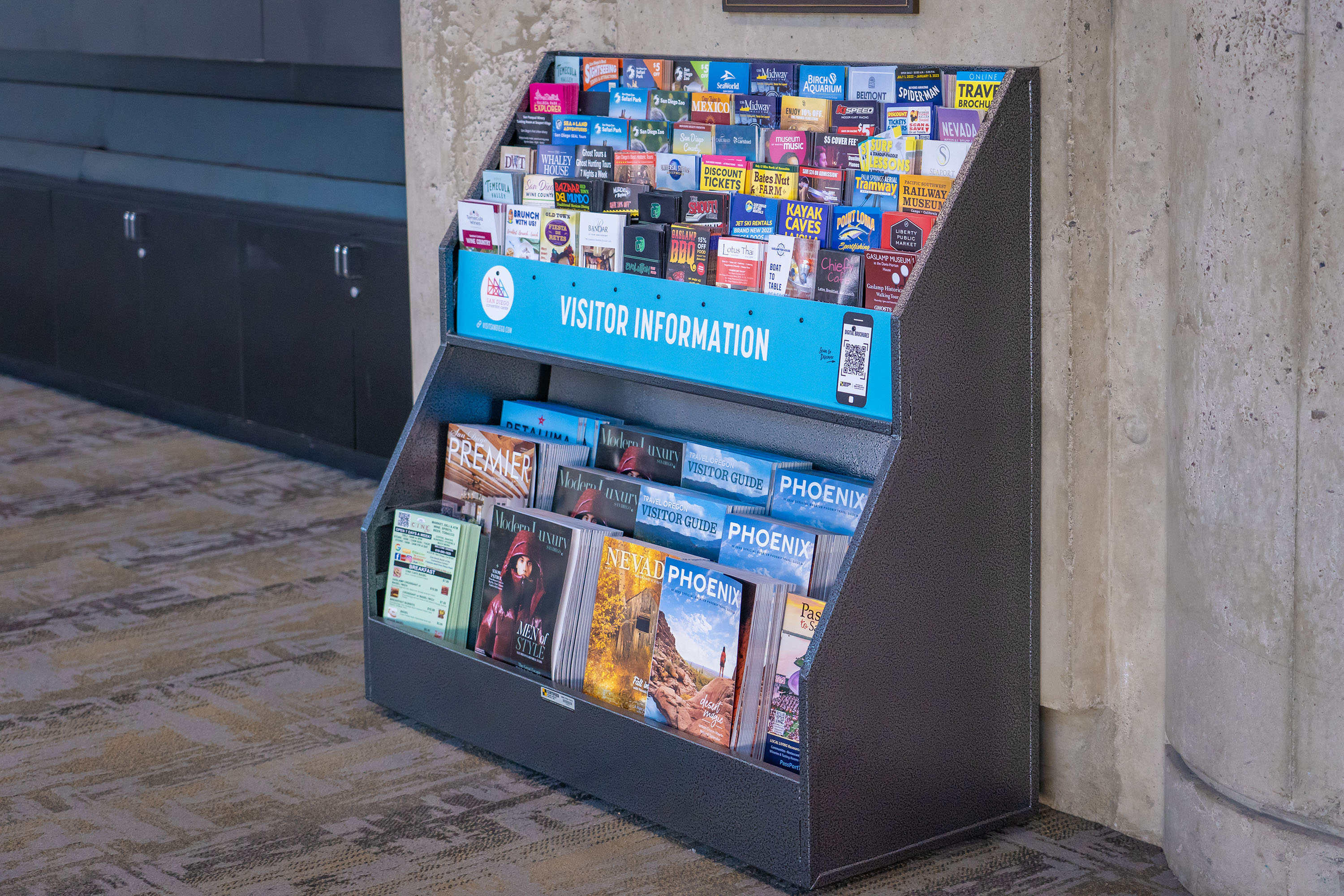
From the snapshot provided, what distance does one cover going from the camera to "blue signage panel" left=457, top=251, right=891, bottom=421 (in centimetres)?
269

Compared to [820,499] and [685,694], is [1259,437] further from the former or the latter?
[685,694]

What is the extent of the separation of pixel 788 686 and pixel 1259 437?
34.7 inches

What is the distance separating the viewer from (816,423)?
10.1 feet

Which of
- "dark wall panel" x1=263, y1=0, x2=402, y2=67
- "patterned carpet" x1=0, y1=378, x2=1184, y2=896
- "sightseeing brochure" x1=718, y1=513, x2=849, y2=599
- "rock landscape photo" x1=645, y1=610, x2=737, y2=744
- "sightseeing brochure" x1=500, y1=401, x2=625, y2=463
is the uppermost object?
"dark wall panel" x1=263, y1=0, x2=402, y2=67

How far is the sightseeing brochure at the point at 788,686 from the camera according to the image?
109 inches

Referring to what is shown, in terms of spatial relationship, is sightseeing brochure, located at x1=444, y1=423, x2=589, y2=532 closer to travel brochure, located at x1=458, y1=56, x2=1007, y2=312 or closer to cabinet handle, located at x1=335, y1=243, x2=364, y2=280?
travel brochure, located at x1=458, y1=56, x2=1007, y2=312

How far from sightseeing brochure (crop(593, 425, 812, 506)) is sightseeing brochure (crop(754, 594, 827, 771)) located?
1.02 feet

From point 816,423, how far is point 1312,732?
105 cm

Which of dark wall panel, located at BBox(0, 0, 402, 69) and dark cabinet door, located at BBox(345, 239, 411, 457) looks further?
dark cabinet door, located at BBox(345, 239, 411, 457)

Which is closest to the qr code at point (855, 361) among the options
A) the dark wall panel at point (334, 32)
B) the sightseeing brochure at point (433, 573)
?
the sightseeing brochure at point (433, 573)

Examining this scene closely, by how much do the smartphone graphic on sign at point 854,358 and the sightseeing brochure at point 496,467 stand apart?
838 mm

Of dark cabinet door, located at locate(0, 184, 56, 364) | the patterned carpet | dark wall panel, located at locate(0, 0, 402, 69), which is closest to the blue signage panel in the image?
the patterned carpet

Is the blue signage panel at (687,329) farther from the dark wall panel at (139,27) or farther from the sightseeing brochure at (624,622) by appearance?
the dark wall panel at (139,27)

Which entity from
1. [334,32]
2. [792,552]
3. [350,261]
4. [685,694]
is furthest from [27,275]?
[792,552]
